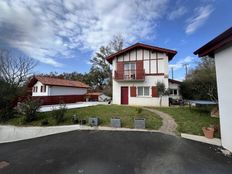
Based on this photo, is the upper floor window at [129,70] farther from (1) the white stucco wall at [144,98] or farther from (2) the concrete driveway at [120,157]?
(2) the concrete driveway at [120,157]

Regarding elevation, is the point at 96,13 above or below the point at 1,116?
above

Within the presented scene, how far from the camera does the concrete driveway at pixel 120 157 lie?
3430 millimetres

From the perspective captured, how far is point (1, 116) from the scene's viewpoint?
9875 mm

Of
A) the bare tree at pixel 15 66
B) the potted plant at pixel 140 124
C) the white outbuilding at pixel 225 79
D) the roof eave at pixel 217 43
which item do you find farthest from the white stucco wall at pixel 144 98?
the bare tree at pixel 15 66

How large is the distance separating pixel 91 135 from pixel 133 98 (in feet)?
33.0

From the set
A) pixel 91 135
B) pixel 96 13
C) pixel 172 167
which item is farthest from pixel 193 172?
pixel 96 13

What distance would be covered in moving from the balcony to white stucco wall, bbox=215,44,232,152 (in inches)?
403

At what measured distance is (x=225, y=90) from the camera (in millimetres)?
4551

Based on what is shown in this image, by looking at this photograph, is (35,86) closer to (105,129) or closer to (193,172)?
(105,129)

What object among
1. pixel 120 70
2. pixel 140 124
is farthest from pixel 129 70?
pixel 140 124

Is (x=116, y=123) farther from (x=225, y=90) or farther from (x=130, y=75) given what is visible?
(x=130, y=75)

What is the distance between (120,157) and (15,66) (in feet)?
53.5

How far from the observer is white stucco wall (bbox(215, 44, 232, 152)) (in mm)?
4328

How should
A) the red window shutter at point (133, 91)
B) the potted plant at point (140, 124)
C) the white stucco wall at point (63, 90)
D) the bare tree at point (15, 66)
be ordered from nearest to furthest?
the potted plant at point (140, 124) → the bare tree at point (15, 66) → the red window shutter at point (133, 91) → the white stucco wall at point (63, 90)
